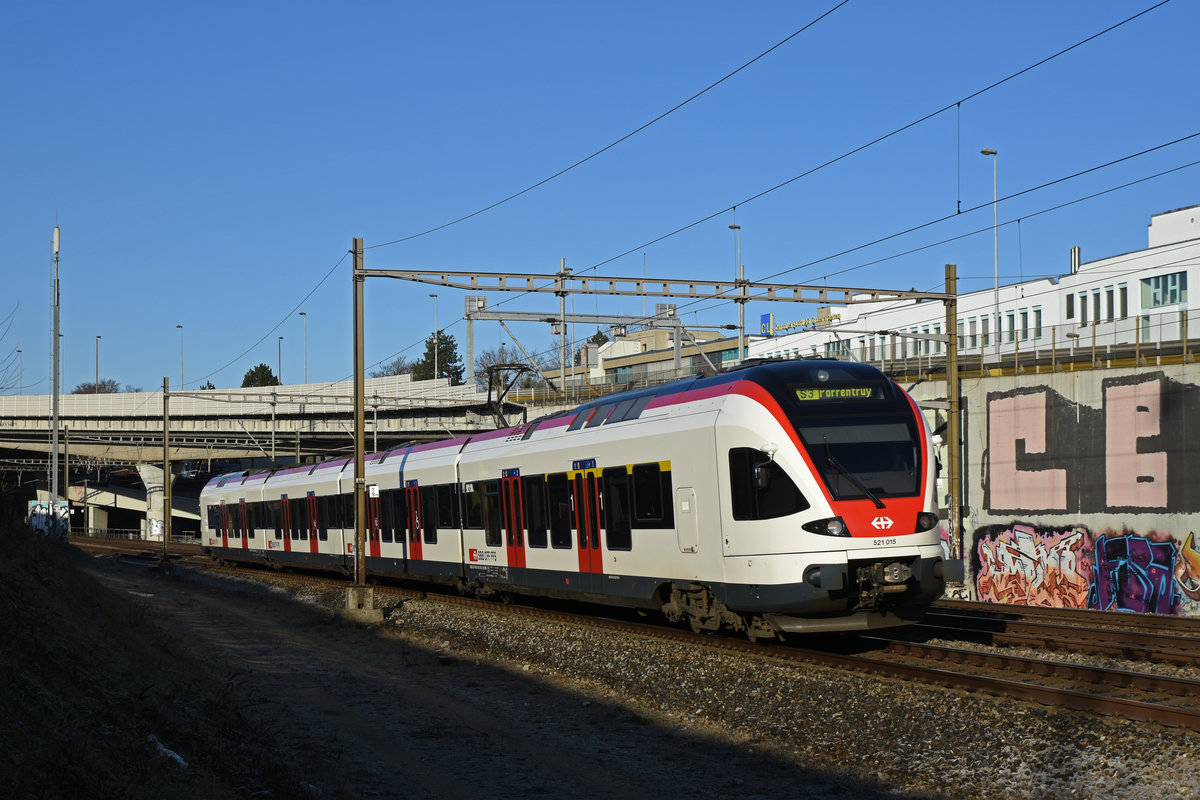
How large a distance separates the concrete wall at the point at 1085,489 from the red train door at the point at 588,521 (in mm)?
10600

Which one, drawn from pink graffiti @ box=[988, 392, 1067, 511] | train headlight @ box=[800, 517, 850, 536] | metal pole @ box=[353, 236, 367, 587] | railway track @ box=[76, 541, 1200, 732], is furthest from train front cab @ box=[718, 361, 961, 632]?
pink graffiti @ box=[988, 392, 1067, 511]

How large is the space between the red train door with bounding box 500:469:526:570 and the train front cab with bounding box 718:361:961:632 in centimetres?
759

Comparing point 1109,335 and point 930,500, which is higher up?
point 1109,335

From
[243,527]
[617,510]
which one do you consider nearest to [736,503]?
[617,510]

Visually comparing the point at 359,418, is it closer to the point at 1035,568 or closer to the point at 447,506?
the point at 447,506

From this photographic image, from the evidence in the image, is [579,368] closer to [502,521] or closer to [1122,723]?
[502,521]

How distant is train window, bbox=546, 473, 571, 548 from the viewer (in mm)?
19891

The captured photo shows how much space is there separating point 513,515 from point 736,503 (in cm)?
831

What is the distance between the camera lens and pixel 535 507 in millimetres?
21219

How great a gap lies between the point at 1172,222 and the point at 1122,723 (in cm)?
5543

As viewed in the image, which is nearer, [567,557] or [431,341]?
[567,557]

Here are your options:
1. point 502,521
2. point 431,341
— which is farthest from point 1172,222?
point 431,341

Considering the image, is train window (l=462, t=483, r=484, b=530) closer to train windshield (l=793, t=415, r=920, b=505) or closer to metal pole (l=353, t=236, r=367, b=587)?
metal pole (l=353, t=236, r=367, b=587)

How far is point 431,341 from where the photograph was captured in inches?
5010
